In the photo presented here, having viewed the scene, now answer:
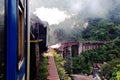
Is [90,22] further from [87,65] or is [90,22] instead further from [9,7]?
[9,7]

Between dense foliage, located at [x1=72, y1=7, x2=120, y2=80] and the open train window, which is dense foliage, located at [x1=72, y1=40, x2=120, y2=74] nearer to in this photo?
dense foliage, located at [x1=72, y1=7, x2=120, y2=80]

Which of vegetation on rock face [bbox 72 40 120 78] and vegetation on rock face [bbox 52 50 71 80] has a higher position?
vegetation on rock face [bbox 52 50 71 80]

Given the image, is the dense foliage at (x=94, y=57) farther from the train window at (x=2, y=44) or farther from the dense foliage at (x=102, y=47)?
the train window at (x=2, y=44)

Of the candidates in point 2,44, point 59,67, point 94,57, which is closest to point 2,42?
point 2,44

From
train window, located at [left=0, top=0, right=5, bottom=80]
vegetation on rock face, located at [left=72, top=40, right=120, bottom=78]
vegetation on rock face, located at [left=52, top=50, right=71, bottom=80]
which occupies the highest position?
train window, located at [left=0, top=0, right=5, bottom=80]

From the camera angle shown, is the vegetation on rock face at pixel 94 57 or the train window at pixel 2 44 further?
the vegetation on rock face at pixel 94 57

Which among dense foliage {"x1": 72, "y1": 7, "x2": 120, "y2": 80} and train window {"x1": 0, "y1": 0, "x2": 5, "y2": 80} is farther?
dense foliage {"x1": 72, "y1": 7, "x2": 120, "y2": 80}

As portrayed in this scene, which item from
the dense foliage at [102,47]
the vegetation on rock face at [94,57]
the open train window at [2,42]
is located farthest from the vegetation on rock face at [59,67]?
the vegetation on rock face at [94,57]

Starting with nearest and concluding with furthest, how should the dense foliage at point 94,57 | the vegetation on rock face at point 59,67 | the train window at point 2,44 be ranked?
the train window at point 2,44 → the vegetation on rock face at point 59,67 → the dense foliage at point 94,57

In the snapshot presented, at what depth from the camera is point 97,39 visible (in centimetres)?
4541

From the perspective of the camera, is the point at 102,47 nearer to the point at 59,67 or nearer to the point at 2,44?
the point at 59,67

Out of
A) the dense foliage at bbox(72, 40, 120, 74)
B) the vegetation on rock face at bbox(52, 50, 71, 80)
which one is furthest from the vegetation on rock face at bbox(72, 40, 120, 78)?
the vegetation on rock face at bbox(52, 50, 71, 80)

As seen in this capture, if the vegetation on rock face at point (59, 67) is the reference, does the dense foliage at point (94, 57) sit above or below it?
below

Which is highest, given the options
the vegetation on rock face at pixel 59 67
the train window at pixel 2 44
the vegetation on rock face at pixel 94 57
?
the train window at pixel 2 44
